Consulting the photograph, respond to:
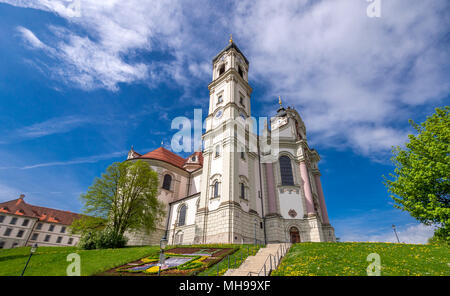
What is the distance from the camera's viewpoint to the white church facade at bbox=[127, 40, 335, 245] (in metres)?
26.1

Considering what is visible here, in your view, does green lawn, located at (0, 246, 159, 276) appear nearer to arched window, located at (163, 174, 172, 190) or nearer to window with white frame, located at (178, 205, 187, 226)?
window with white frame, located at (178, 205, 187, 226)

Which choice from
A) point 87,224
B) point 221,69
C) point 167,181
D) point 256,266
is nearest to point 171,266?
point 256,266

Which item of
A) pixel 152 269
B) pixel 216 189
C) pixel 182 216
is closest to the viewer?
pixel 152 269

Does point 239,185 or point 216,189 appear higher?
point 239,185

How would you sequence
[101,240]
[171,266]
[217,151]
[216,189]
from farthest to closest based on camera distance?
1. [217,151]
2. [216,189]
3. [101,240]
4. [171,266]

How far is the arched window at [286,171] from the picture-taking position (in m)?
32.1

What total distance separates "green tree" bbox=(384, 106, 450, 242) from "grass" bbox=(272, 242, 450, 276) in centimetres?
210

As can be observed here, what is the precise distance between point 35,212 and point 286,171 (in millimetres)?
58564

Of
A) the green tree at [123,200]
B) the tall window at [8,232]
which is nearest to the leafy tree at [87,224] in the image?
the green tree at [123,200]

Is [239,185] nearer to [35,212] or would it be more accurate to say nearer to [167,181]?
[167,181]

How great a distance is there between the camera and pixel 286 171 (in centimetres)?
3297

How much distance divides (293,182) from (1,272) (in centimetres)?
3016

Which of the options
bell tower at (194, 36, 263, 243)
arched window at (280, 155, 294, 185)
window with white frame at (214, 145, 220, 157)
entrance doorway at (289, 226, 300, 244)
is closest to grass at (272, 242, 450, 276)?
bell tower at (194, 36, 263, 243)
